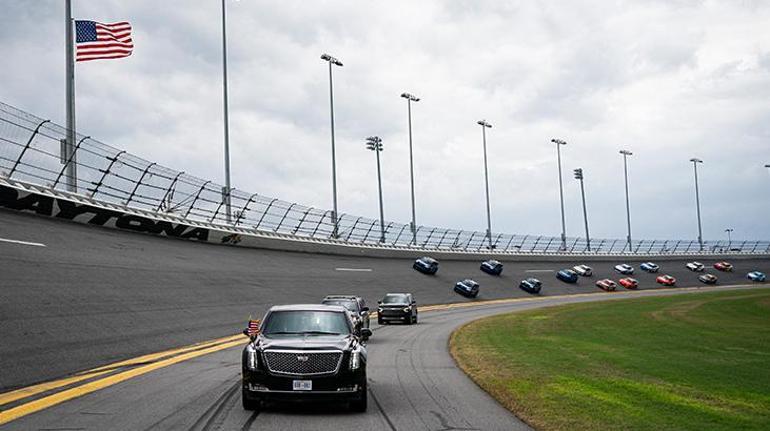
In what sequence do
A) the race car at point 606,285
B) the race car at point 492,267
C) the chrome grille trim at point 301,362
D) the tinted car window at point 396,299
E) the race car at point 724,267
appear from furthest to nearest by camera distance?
the race car at point 724,267 → the race car at point 606,285 → the race car at point 492,267 → the tinted car window at point 396,299 → the chrome grille trim at point 301,362

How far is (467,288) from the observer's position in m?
56.4

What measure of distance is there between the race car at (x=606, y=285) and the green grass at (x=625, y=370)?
40858mm

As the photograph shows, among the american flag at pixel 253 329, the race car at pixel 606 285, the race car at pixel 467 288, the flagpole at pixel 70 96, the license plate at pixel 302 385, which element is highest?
the flagpole at pixel 70 96

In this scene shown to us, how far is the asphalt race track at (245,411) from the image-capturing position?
9.42m

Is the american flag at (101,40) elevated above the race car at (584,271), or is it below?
above

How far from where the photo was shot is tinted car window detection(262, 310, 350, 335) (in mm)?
11711

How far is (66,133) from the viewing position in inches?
1148

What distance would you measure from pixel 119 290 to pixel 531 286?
46.6m

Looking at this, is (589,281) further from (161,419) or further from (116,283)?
(161,419)

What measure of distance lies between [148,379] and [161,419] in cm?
Result: 454

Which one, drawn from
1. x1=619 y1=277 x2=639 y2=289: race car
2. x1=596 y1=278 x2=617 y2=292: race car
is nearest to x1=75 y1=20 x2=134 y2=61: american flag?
x1=596 y1=278 x2=617 y2=292: race car

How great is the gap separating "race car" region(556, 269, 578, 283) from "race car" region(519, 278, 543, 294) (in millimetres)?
7450

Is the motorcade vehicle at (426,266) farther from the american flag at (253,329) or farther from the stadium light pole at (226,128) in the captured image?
the american flag at (253,329)

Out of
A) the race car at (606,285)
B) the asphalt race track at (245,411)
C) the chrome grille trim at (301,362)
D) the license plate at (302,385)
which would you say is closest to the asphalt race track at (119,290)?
the asphalt race track at (245,411)
